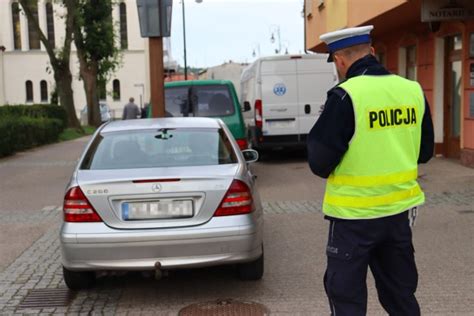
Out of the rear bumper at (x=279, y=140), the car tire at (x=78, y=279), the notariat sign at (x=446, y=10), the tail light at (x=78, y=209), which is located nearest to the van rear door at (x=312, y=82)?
the rear bumper at (x=279, y=140)

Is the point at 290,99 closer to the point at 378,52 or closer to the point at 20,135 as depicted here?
the point at 378,52

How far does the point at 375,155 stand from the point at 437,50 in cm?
1090

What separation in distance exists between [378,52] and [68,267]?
14417 mm

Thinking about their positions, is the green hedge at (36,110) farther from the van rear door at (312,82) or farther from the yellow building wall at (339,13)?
the van rear door at (312,82)

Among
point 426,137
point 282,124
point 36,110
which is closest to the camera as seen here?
point 426,137

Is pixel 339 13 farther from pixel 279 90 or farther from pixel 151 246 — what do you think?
pixel 151 246

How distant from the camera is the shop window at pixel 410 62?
48.4 ft

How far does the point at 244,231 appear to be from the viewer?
4633 millimetres

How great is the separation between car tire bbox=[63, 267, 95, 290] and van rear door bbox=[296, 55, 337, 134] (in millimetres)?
9388

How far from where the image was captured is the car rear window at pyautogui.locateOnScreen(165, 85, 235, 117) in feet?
37.8

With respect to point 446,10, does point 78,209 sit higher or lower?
lower

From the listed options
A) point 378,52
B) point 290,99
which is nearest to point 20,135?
point 290,99

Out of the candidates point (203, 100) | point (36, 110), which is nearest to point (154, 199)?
point (203, 100)

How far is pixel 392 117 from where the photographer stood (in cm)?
299
